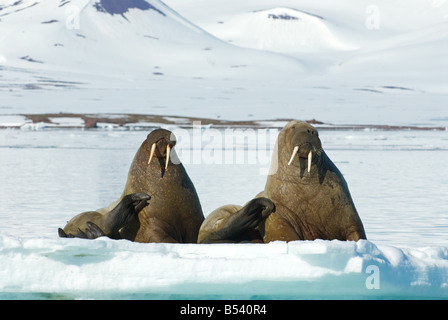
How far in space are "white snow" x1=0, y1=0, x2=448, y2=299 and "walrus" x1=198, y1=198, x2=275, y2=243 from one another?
29.3 inches

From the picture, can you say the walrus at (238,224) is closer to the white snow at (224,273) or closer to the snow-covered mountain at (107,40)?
the white snow at (224,273)

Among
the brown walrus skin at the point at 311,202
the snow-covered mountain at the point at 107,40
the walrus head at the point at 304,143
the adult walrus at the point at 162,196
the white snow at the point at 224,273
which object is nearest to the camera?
the white snow at the point at 224,273

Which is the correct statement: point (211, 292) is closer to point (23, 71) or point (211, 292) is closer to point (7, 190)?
point (7, 190)

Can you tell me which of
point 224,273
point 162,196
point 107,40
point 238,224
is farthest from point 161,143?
point 107,40

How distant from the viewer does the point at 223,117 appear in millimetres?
44906

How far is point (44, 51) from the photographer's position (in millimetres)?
103062

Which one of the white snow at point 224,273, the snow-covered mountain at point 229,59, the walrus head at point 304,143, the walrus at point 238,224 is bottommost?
the white snow at point 224,273

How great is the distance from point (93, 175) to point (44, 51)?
9106 centimetres

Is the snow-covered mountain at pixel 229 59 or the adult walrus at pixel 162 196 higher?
the snow-covered mountain at pixel 229 59

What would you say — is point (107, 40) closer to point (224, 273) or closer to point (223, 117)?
point (223, 117)

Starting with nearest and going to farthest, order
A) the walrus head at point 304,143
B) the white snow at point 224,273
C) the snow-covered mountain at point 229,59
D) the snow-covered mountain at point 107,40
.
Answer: the white snow at point 224,273 → the walrus head at point 304,143 → the snow-covered mountain at point 229,59 → the snow-covered mountain at point 107,40

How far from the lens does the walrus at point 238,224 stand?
621 cm

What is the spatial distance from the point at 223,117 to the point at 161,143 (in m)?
38.3

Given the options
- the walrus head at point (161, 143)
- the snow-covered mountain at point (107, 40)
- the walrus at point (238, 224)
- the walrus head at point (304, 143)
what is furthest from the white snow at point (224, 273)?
the snow-covered mountain at point (107, 40)
